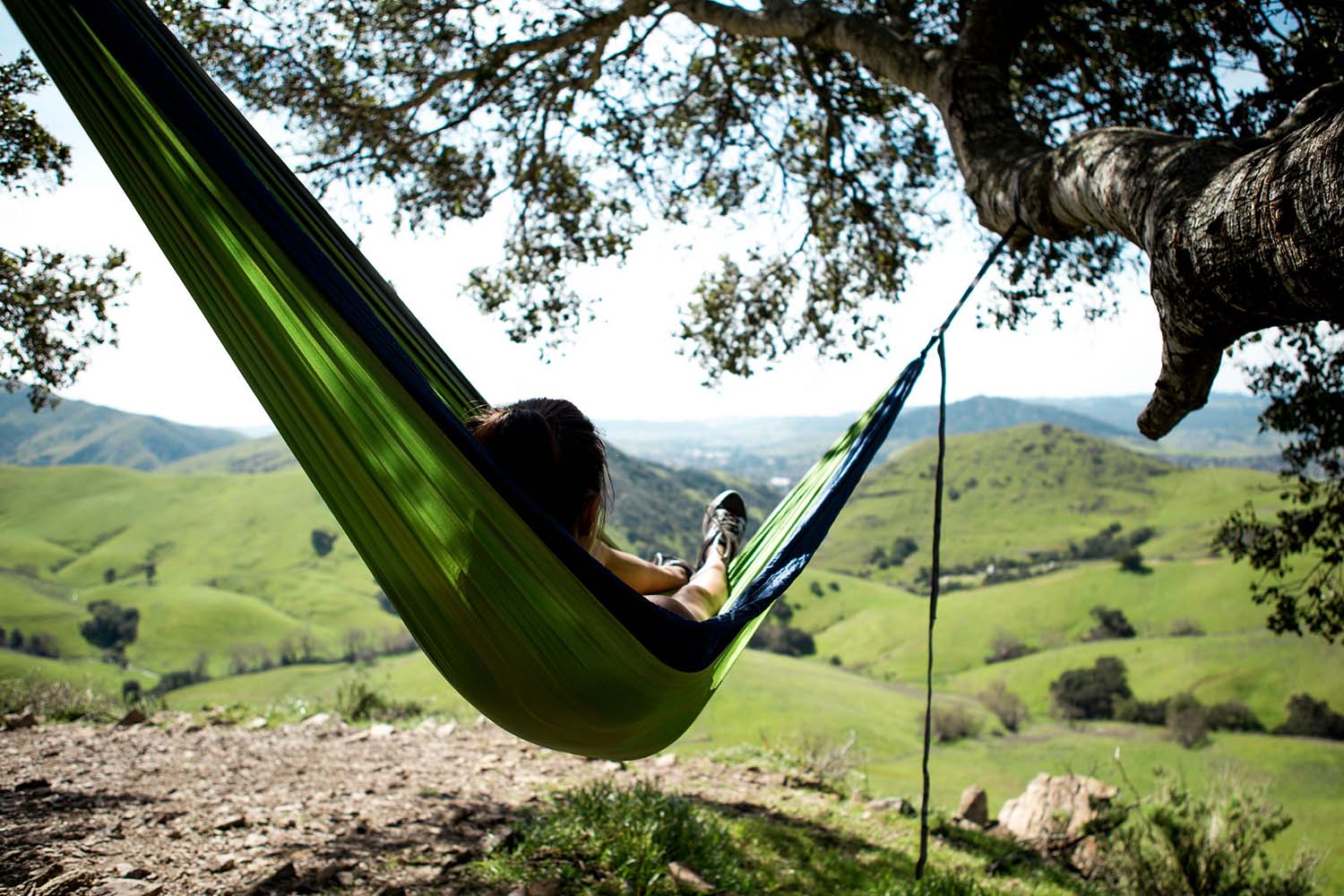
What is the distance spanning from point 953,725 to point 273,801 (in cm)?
3275

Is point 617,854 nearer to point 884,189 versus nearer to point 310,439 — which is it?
point 310,439

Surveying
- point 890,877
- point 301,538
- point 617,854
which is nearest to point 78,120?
point 617,854

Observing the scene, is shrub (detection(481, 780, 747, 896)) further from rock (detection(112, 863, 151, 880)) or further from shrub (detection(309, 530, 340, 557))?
shrub (detection(309, 530, 340, 557))

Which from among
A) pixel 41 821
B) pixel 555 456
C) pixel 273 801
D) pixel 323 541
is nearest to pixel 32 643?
pixel 323 541

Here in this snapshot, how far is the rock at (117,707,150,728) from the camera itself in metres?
4.36

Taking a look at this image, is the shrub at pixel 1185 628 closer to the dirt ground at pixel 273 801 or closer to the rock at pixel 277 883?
the dirt ground at pixel 273 801

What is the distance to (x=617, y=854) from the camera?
2705 mm

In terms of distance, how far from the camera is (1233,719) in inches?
1297

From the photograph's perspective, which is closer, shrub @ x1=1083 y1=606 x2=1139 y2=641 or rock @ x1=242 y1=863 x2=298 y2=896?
rock @ x1=242 y1=863 x2=298 y2=896

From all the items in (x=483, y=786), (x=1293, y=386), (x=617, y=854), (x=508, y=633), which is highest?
(x=1293, y=386)

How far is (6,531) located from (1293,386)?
87.9 m

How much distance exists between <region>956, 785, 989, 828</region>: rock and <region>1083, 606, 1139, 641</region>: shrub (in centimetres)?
4672

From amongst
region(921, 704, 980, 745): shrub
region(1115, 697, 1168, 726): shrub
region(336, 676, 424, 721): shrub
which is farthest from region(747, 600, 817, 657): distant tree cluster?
region(336, 676, 424, 721): shrub

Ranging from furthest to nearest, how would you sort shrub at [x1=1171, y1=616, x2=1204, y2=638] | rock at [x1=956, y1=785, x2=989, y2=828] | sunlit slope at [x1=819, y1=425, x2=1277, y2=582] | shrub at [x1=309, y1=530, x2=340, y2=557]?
sunlit slope at [x1=819, y1=425, x2=1277, y2=582], shrub at [x1=309, y1=530, x2=340, y2=557], shrub at [x1=1171, y1=616, x2=1204, y2=638], rock at [x1=956, y1=785, x2=989, y2=828]
